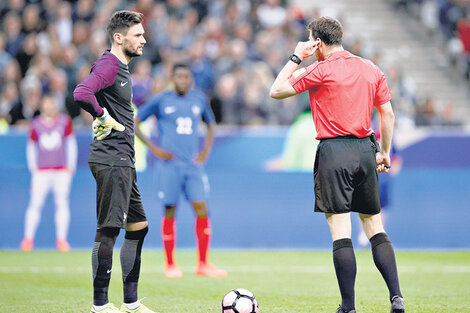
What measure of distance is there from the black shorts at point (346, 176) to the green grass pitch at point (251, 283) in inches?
47.3

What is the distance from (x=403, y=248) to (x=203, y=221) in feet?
15.2

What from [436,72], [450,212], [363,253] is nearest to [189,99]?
[363,253]

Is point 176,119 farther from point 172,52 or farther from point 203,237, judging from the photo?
point 172,52

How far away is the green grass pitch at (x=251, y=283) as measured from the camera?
7.46 metres

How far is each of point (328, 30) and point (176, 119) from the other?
3.94m

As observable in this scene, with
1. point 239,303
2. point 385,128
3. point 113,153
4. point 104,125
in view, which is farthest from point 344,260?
point 104,125

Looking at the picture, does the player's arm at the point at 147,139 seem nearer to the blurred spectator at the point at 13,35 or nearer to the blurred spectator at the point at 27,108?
the blurred spectator at the point at 27,108

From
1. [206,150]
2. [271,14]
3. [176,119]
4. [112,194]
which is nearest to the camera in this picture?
[112,194]

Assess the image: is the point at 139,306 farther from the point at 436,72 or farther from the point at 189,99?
the point at 436,72

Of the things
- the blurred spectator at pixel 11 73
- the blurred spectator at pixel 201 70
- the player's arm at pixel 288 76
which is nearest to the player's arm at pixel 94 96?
the player's arm at pixel 288 76

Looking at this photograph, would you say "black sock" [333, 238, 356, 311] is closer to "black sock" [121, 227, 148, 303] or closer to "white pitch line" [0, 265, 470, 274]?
"black sock" [121, 227, 148, 303]

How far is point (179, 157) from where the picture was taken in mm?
10102

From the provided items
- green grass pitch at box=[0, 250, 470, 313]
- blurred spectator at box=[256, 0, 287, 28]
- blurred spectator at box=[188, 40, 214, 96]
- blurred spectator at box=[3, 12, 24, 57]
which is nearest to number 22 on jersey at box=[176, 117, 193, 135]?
green grass pitch at box=[0, 250, 470, 313]

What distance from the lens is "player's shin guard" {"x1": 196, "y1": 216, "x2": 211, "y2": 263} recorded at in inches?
392
